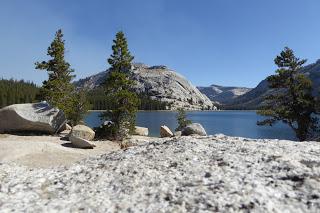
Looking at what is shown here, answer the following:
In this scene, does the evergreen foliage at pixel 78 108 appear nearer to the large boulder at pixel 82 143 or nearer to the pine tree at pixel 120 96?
the pine tree at pixel 120 96

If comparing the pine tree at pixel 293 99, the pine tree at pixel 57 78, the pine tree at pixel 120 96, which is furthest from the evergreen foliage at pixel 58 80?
the pine tree at pixel 293 99

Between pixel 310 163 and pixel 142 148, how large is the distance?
833cm

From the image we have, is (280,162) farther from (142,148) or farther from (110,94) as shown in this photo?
(110,94)

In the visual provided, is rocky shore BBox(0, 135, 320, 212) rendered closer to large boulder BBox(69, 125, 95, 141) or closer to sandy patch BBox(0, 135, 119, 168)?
sandy patch BBox(0, 135, 119, 168)

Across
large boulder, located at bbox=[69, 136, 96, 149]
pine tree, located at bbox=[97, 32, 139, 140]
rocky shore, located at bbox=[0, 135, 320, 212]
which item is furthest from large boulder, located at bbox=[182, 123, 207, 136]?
rocky shore, located at bbox=[0, 135, 320, 212]

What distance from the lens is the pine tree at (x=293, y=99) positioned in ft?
131

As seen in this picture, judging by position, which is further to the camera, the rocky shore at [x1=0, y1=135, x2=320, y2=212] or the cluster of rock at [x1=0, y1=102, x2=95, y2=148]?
the cluster of rock at [x1=0, y1=102, x2=95, y2=148]

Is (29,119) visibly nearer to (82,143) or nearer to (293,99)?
(82,143)

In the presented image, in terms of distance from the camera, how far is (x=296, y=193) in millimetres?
9938

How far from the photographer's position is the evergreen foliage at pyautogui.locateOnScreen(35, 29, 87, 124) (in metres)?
45.1

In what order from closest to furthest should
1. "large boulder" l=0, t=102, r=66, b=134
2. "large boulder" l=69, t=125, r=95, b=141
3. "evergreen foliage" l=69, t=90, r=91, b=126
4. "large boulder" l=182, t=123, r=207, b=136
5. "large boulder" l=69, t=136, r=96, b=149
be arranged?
"large boulder" l=69, t=136, r=96, b=149
"large boulder" l=69, t=125, r=95, b=141
"large boulder" l=0, t=102, r=66, b=134
"large boulder" l=182, t=123, r=207, b=136
"evergreen foliage" l=69, t=90, r=91, b=126

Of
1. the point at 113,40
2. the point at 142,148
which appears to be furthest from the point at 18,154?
the point at 113,40

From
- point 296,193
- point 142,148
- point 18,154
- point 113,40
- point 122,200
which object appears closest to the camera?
point 296,193

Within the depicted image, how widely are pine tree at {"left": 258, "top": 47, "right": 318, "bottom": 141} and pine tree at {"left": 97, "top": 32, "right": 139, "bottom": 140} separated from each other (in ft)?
50.8
